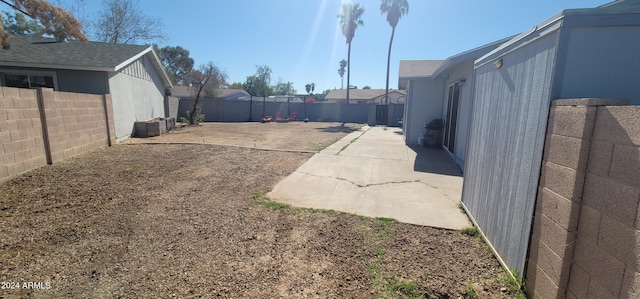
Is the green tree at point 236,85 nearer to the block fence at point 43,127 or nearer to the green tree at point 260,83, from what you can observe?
the green tree at point 260,83

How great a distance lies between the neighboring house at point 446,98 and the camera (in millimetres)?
6883

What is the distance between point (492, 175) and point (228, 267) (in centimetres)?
279

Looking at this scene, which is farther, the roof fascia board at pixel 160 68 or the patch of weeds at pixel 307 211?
the roof fascia board at pixel 160 68

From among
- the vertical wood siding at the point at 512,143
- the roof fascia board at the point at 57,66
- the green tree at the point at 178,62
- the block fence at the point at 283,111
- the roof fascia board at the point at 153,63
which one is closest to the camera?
the vertical wood siding at the point at 512,143

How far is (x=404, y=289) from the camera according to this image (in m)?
2.23

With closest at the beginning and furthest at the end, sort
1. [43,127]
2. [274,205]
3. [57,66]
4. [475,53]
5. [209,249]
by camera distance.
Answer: [209,249]
[274,205]
[43,127]
[475,53]
[57,66]

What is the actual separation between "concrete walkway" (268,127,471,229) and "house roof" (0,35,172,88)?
8645 millimetres

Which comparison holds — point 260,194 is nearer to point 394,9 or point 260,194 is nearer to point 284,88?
point 394,9

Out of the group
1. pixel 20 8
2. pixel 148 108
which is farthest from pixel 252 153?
pixel 20 8

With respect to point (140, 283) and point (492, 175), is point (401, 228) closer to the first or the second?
point (492, 175)

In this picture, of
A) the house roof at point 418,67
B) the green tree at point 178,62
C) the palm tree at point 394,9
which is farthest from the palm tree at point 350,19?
the green tree at point 178,62

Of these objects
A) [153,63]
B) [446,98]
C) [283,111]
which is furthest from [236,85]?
[446,98]

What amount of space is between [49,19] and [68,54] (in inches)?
59.6

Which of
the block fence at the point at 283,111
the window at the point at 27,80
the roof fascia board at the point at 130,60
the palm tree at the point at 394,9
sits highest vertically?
the palm tree at the point at 394,9
